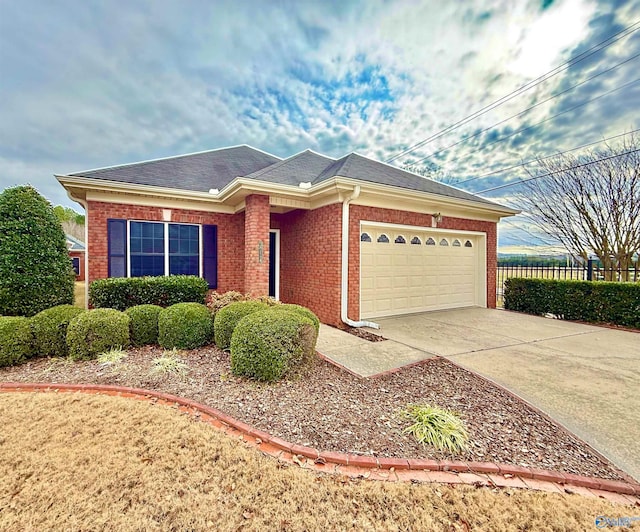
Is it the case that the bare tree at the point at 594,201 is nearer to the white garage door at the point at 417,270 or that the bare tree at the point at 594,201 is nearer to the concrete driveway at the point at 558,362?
the white garage door at the point at 417,270

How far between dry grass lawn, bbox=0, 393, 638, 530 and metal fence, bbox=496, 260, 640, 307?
1036 cm

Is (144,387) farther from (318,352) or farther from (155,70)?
(155,70)

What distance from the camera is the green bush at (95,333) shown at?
16.3ft

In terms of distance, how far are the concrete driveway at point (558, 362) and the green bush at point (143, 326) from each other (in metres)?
4.69

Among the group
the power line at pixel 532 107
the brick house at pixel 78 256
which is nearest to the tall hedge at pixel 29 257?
the power line at pixel 532 107

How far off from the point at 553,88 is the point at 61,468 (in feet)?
53.5

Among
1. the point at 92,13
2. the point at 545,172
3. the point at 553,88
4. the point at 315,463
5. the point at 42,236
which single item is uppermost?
the point at 553,88

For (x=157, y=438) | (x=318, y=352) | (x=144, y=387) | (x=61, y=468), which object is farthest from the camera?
(x=318, y=352)

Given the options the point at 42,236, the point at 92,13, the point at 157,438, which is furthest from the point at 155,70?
the point at 157,438

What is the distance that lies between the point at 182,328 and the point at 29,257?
369 cm

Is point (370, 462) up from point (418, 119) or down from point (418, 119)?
down

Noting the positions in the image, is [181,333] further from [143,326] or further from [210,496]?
[210,496]

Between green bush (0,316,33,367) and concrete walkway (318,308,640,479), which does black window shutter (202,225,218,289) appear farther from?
green bush (0,316,33,367)

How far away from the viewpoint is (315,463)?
256 centimetres
